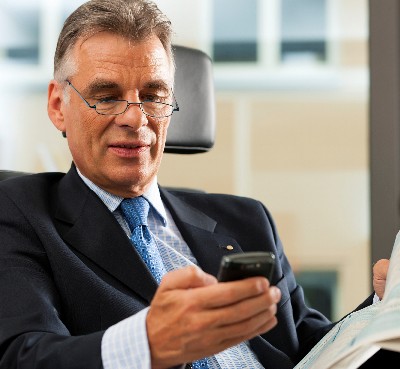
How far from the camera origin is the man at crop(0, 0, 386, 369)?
1.50 m

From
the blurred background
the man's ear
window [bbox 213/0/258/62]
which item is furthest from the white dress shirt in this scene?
window [bbox 213/0/258/62]

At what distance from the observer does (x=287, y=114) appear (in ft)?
12.8

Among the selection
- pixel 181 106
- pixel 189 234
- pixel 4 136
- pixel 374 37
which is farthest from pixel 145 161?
pixel 4 136

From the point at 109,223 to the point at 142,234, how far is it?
9 centimetres

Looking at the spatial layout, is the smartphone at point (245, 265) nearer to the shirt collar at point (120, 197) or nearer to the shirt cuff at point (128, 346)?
the shirt cuff at point (128, 346)

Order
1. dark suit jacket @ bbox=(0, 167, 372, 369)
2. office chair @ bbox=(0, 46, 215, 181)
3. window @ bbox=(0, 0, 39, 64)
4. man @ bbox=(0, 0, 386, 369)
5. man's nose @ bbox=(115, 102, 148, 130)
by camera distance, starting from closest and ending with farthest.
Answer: dark suit jacket @ bbox=(0, 167, 372, 369), man @ bbox=(0, 0, 386, 369), man's nose @ bbox=(115, 102, 148, 130), office chair @ bbox=(0, 46, 215, 181), window @ bbox=(0, 0, 39, 64)

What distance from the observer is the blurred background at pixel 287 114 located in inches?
151

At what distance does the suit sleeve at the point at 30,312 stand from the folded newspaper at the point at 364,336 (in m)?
0.36

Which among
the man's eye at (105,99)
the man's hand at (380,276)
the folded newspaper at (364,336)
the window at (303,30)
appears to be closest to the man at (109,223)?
the man's eye at (105,99)

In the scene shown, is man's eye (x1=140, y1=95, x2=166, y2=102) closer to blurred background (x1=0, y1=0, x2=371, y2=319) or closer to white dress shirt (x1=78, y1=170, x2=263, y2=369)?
white dress shirt (x1=78, y1=170, x2=263, y2=369)

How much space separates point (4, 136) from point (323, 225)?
1413 millimetres

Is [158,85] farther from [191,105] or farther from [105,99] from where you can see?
[191,105]

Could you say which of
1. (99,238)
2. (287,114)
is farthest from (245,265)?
(287,114)

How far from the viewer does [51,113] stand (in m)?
1.91
